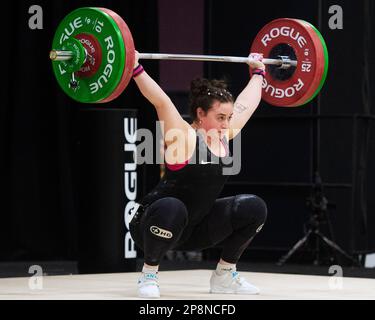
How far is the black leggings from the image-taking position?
449 centimetres

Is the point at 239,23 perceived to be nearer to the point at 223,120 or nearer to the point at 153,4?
the point at 153,4

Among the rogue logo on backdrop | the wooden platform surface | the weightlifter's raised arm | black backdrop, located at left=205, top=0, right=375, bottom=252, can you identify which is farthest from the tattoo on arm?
black backdrop, located at left=205, top=0, right=375, bottom=252

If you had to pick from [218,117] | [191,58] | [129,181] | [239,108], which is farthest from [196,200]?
[129,181]

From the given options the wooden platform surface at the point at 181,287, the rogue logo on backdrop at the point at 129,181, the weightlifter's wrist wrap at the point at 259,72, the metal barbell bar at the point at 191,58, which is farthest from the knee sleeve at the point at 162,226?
the rogue logo on backdrop at the point at 129,181

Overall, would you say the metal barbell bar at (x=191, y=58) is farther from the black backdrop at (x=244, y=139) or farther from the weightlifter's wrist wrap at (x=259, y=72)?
the black backdrop at (x=244, y=139)

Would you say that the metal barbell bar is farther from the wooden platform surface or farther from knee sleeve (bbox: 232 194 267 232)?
the wooden platform surface

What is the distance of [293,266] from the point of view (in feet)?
24.5

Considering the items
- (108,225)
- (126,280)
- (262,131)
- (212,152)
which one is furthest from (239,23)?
(212,152)

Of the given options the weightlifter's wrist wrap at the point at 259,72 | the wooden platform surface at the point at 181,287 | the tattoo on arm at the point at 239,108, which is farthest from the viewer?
the weightlifter's wrist wrap at the point at 259,72

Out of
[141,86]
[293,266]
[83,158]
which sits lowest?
[293,266]

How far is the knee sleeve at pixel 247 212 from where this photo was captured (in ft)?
15.5

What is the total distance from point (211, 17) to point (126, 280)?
3.15 meters
